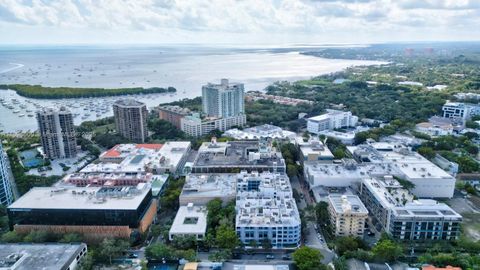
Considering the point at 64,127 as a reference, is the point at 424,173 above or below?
below

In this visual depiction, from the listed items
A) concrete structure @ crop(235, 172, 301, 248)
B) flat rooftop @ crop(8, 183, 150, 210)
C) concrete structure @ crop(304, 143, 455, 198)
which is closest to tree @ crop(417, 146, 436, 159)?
concrete structure @ crop(304, 143, 455, 198)

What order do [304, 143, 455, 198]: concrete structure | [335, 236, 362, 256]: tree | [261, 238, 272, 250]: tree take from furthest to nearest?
[304, 143, 455, 198]: concrete structure < [261, 238, 272, 250]: tree < [335, 236, 362, 256]: tree

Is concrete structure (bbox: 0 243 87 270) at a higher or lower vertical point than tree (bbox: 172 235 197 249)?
higher

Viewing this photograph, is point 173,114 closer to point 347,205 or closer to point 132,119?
point 132,119

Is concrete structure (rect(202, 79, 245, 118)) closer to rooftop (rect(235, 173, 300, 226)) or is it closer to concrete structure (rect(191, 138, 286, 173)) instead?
concrete structure (rect(191, 138, 286, 173))

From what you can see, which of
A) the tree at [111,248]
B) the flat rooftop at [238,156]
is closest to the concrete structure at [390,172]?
the flat rooftop at [238,156]

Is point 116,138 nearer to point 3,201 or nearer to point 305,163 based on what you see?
point 3,201

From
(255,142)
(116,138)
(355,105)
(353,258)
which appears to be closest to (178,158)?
(255,142)
